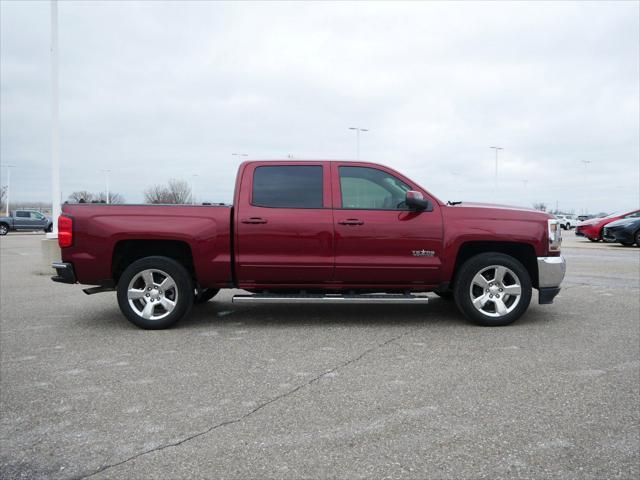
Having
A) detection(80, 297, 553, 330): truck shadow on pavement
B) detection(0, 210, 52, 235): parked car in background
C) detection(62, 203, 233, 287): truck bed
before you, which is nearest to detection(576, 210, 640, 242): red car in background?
detection(80, 297, 553, 330): truck shadow on pavement

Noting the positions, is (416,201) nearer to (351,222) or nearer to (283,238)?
(351,222)

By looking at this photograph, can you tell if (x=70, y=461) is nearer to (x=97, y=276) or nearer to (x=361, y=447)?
(x=361, y=447)

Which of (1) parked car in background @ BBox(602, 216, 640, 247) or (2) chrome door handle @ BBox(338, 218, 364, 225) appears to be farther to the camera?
(1) parked car in background @ BBox(602, 216, 640, 247)

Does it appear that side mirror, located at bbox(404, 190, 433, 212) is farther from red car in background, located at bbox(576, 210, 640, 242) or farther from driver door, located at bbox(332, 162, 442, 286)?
red car in background, located at bbox(576, 210, 640, 242)

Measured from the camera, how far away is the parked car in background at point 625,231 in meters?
19.5

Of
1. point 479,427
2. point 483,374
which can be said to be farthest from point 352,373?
point 479,427

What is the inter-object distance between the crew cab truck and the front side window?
0.02 metres

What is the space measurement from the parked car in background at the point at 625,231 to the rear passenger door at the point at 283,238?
17.3 m

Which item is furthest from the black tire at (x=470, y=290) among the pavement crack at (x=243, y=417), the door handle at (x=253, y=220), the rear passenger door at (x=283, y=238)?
the door handle at (x=253, y=220)

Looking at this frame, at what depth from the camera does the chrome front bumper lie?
625 cm

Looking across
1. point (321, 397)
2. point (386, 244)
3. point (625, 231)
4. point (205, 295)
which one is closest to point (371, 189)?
point (386, 244)

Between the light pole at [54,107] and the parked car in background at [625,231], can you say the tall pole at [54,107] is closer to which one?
the light pole at [54,107]

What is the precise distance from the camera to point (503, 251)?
21.5 feet

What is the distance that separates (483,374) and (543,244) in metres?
2.54
